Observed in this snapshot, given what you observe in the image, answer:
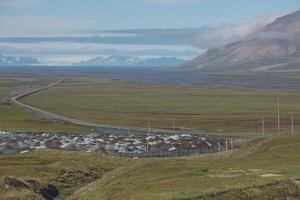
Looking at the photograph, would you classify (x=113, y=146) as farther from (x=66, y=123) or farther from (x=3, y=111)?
(x=3, y=111)

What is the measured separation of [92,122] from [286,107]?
6489cm

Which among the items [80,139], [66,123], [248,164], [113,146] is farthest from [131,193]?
[66,123]

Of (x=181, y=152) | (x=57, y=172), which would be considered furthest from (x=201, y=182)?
(x=181, y=152)

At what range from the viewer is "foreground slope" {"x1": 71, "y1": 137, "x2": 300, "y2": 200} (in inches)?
1432

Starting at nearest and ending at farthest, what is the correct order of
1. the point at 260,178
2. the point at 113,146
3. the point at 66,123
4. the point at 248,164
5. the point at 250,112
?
the point at 260,178, the point at 248,164, the point at 113,146, the point at 66,123, the point at 250,112

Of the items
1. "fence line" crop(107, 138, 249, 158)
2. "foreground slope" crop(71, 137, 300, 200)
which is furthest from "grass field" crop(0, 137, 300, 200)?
"fence line" crop(107, 138, 249, 158)

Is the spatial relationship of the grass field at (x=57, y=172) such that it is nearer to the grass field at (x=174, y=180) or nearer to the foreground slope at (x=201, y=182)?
the grass field at (x=174, y=180)

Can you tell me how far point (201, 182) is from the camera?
40562 millimetres

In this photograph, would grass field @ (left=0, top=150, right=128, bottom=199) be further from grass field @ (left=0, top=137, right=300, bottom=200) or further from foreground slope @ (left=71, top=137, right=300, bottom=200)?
foreground slope @ (left=71, top=137, right=300, bottom=200)

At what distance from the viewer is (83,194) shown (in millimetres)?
44906

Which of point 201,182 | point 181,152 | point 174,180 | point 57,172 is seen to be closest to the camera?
point 201,182

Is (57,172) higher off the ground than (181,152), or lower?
higher

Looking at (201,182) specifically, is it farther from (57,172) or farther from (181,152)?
(181,152)

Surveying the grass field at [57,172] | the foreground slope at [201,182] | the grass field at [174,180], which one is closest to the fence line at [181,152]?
the grass field at [57,172]
